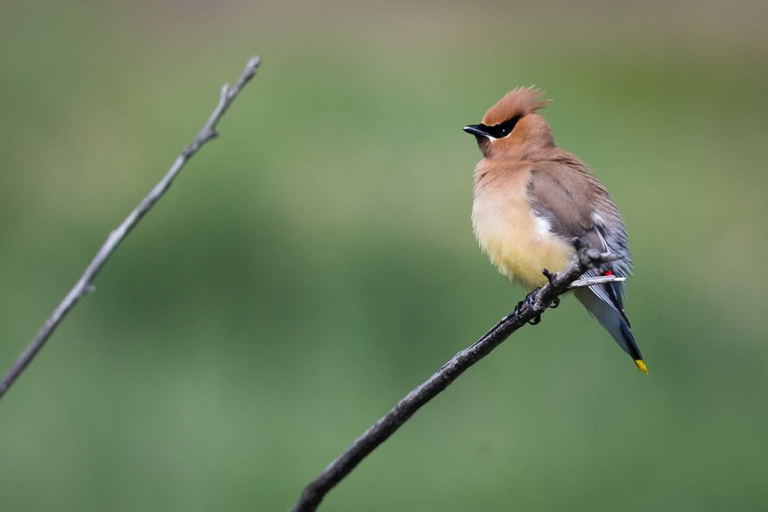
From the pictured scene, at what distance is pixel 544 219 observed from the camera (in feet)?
13.7

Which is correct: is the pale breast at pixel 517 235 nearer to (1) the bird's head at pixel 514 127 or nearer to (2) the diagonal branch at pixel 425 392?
(1) the bird's head at pixel 514 127

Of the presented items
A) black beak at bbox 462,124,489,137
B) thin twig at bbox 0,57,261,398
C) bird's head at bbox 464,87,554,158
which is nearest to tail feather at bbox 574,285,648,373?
bird's head at bbox 464,87,554,158

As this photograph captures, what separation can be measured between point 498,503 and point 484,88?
480 centimetres

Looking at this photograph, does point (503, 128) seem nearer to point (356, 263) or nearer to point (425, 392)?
point (425, 392)

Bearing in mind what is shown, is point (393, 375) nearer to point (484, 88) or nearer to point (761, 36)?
point (484, 88)

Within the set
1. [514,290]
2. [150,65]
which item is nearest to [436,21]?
[150,65]

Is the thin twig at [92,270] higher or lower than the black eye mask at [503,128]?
lower

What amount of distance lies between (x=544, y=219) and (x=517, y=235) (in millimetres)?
123

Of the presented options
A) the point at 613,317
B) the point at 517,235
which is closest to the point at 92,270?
the point at 517,235

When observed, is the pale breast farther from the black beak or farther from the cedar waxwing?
the black beak

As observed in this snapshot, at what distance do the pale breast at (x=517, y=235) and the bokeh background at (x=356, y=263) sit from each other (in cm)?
205

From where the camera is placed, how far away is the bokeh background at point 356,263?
6.00m

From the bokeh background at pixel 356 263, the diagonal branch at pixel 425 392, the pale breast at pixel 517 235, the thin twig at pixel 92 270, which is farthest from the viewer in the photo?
the bokeh background at pixel 356 263

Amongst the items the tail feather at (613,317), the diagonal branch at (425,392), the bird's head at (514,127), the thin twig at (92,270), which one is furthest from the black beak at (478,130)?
the thin twig at (92,270)
